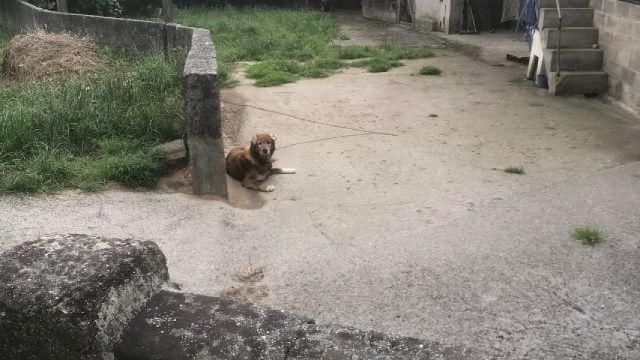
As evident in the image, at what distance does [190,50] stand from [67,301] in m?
6.24

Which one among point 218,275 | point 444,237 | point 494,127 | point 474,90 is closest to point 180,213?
point 218,275

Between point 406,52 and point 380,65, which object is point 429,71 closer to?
point 380,65

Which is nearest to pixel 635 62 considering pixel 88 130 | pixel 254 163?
pixel 254 163

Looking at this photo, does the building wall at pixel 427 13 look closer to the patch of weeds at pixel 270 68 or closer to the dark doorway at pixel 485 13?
the dark doorway at pixel 485 13

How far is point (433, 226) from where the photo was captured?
546 centimetres

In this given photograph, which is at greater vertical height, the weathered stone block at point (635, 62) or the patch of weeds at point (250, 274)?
the weathered stone block at point (635, 62)

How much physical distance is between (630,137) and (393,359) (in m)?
7.05

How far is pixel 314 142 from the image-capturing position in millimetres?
7977

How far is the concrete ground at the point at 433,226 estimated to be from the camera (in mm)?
4047

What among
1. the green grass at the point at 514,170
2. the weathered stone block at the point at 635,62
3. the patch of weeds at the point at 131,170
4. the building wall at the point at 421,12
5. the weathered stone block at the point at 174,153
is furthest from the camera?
the building wall at the point at 421,12

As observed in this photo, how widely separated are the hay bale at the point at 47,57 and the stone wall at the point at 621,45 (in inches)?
323

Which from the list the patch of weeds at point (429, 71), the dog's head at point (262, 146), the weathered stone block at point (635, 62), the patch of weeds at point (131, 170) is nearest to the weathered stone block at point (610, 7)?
the weathered stone block at point (635, 62)

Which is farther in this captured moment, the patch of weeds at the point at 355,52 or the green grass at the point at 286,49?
the patch of weeds at the point at 355,52

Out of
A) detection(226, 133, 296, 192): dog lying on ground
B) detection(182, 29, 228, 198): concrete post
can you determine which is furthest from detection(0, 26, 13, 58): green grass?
detection(182, 29, 228, 198): concrete post
